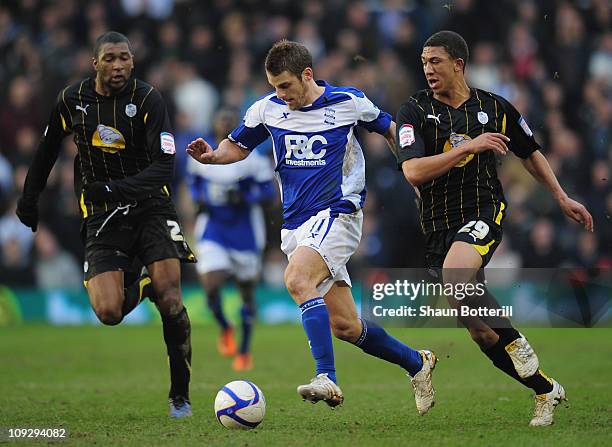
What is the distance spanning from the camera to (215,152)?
7.93 meters

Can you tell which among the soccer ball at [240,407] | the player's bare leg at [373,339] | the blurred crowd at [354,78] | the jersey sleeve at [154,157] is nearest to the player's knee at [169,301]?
the jersey sleeve at [154,157]

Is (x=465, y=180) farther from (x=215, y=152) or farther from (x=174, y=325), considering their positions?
(x=174, y=325)

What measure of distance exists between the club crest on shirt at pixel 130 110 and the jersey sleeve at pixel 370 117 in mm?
1663

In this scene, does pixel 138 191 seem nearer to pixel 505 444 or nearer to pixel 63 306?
pixel 505 444

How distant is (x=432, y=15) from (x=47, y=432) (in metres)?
12.0

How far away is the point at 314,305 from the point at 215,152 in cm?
144

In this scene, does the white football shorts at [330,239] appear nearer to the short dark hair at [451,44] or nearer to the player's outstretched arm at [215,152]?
the player's outstretched arm at [215,152]

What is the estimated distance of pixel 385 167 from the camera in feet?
51.8

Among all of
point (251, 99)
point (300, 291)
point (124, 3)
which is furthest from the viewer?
point (124, 3)

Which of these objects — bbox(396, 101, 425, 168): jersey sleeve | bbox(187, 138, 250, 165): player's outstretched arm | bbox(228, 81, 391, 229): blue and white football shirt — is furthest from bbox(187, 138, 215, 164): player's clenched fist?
bbox(396, 101, 425, 168): jersey sleeve

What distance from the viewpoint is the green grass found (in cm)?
702

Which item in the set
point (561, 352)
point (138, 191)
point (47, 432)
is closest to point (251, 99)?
point (561, 352)

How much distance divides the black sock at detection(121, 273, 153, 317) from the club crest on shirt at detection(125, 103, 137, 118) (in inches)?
47.5

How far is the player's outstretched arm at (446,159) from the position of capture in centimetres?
707
